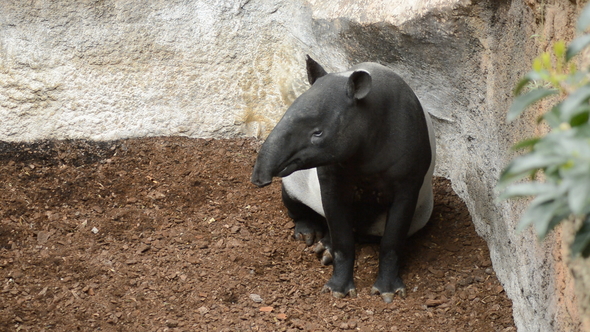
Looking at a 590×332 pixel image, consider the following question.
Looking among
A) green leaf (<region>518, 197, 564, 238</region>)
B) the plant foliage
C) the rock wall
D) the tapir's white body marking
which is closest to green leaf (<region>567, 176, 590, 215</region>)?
the plant foliage

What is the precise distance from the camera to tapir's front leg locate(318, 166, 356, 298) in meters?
3.99

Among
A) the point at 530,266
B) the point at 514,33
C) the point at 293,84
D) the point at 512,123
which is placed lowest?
the point at 293,84

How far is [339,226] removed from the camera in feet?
13.6

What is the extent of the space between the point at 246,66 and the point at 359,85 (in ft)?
7.58

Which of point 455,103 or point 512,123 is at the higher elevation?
point 512,123

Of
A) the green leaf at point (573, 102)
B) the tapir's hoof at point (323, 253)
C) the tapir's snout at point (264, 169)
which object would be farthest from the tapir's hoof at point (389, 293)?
the green leaf at point (573, 102)

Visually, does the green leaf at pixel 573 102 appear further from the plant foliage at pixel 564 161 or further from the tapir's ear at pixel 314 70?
the tapir's ear at pixel 314 70

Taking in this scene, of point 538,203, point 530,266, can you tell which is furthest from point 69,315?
point 538,203

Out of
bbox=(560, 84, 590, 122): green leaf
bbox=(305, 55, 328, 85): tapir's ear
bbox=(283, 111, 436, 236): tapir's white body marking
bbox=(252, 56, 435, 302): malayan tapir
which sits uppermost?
bbox=(560, 84, 590, 122): green leaf

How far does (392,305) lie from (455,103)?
1.53m

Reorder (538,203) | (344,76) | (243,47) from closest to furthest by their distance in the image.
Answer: (538,203) → (344,76) → (243,47)

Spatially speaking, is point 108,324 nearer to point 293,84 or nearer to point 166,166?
point 166,166

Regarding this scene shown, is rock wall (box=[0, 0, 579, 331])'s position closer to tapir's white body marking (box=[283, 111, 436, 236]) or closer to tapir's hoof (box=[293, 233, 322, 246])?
tapir's white body marking (box=[283, 111, 436, 236])

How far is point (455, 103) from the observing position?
15.0 feet
